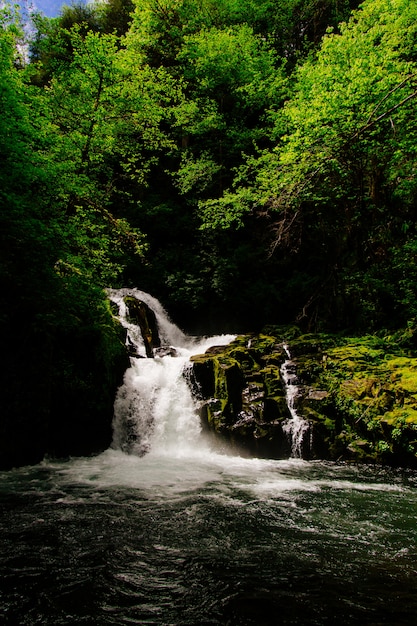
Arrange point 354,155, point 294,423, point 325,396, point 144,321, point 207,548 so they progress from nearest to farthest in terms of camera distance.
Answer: point 207,548
point 354,155
point 294,423
point 325,396
point 144,321

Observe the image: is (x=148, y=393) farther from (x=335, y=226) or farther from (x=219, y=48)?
(x=219, y=48)

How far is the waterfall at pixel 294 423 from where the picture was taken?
324 inches

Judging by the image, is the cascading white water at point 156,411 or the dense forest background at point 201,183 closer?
the dense forest background at point 201,183

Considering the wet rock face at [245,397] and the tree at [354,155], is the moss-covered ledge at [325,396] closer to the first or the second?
the wet rock face at [245,397]

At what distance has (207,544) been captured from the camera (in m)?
3.93

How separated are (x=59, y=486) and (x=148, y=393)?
3.97 metres

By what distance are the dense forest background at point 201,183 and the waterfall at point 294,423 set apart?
3552 mm

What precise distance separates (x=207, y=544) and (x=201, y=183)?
15760 mm

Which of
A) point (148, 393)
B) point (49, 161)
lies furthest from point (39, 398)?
point (49, 161)

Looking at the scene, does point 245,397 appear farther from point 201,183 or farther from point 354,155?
point 201,183

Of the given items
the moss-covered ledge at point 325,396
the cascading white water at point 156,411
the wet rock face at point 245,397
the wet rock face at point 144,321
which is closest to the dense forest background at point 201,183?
the cascading white water at point 156,411

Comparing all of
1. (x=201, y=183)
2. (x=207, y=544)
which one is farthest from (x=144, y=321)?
(x=207, y=544)

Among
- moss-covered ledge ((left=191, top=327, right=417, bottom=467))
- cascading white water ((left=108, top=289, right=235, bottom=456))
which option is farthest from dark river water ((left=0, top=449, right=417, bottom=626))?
cascading white water ((left=108, top=289, right=235, bottom=456))

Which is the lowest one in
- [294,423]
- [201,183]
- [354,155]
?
[294,423]
